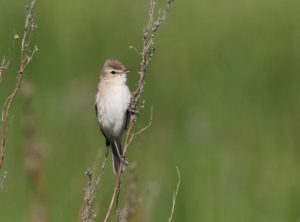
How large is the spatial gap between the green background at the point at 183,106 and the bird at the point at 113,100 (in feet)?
1.03

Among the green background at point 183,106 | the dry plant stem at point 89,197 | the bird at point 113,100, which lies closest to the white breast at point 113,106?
the bird at point 113,100

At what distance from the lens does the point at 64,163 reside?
913 cm

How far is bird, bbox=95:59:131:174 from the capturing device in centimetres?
603

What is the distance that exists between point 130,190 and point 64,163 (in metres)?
5.17

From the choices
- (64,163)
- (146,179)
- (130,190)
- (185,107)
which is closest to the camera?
(130,190)

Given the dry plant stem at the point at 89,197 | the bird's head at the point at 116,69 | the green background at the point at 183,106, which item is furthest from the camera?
Result: the green background at the point at 183,106

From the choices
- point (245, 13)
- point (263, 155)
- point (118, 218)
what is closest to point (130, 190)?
point (118, 218)

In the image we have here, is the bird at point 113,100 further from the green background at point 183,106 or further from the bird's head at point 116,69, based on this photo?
the green background at point 183,106

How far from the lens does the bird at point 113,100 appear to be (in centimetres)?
603

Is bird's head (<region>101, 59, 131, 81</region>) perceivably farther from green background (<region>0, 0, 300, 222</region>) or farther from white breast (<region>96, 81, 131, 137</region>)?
green background (<region>0, 0, 300, 222</region>)

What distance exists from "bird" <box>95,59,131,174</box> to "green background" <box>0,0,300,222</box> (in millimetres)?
315

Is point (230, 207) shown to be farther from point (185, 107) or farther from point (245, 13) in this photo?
point (245, 13)

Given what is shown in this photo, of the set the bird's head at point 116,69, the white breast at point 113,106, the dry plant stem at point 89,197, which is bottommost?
the dry plant stem at point 89,197

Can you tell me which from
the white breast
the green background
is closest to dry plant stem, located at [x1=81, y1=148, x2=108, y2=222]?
the white breast
